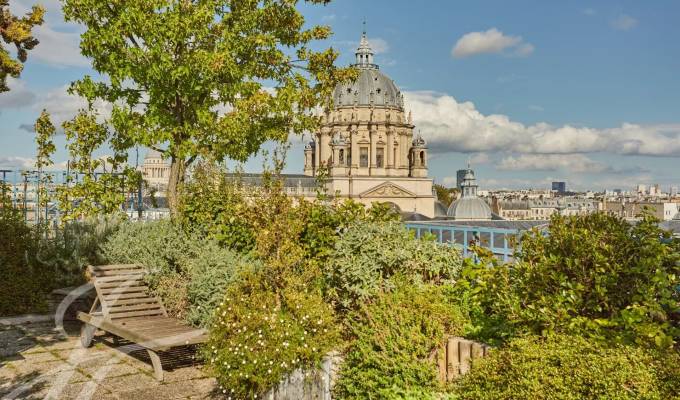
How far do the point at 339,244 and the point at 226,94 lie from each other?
6.16m

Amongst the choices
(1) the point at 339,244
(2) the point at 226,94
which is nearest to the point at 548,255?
(1) the point at 339,244

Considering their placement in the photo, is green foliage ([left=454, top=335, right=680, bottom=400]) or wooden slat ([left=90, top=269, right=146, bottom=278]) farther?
wooden slat ([left=90, top=269, right=146, bottom=278])

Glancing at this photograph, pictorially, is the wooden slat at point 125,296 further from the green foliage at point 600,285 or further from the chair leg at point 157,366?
the green foliage at point 600,285

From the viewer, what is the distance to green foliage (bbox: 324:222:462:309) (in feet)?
20.3

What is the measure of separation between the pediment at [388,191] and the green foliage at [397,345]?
86.3 meters

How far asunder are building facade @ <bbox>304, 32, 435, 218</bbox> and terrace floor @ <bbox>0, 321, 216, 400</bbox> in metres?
83.2

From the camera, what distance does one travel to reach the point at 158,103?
38.2 ft

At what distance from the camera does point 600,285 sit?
16.0ft

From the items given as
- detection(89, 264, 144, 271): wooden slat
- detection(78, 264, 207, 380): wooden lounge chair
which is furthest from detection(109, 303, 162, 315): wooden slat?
detection(89, 264, 144, 271): wooden slat

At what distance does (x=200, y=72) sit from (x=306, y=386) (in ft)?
23.2

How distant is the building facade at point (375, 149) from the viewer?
94062 millimetres

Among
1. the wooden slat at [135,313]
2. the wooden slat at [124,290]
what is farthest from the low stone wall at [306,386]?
the wooden slat at [124,290]

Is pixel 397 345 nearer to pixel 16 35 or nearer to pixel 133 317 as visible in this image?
pixel 133 317

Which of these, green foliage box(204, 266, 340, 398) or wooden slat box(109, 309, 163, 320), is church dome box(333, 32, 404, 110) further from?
green foliage box(204, 266, 340, 398)
